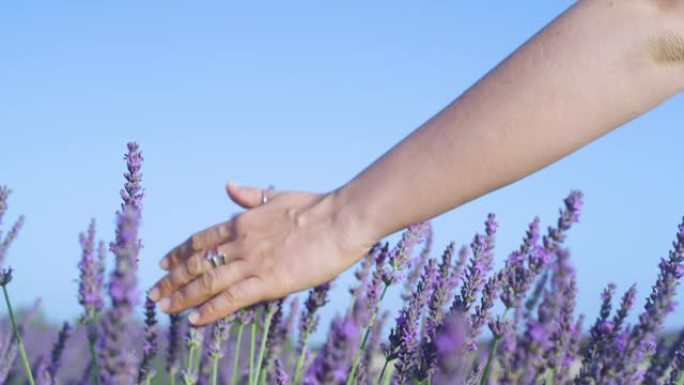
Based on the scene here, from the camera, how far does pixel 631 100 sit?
1903mm

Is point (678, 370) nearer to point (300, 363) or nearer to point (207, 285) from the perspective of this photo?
point (300, 363)

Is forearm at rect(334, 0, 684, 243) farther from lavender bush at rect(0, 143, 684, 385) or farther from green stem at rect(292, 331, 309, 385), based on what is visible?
green stem at rect(292, 331, 309, 385)

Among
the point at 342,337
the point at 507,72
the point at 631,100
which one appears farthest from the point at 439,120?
the point at 342,337

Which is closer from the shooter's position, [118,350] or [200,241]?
[118,350]

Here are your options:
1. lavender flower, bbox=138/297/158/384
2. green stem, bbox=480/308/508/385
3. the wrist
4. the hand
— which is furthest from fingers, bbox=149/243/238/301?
green stem, bbox=480/308/508/385

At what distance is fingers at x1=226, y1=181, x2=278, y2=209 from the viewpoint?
2.25 m

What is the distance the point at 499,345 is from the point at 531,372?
630mm

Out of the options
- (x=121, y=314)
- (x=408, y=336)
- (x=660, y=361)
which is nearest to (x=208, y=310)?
(x=408, y=336)

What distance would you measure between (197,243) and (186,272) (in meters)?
0.09

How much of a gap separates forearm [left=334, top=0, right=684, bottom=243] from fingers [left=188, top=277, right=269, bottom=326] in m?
0.29

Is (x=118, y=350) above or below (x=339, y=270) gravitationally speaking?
below

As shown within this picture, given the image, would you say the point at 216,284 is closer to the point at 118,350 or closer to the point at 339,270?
the point at 339,270

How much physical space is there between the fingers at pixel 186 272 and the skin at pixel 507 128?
0.37ft

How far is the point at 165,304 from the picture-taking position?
220 centimetres
